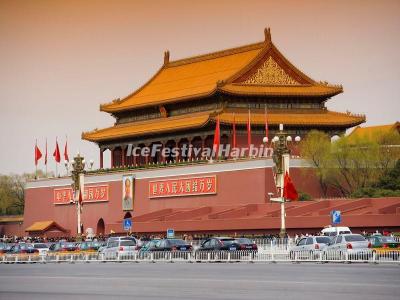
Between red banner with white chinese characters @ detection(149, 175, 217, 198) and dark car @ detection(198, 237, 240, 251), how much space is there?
28566mm

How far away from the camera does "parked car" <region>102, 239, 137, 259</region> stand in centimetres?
5316

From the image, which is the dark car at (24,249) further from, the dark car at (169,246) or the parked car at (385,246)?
the parked car at (385,246)

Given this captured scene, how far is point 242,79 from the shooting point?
85.3 m

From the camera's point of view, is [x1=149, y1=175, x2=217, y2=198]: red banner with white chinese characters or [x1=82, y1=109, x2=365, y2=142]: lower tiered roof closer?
[x1=149, y1=175, x2=217, y2=198]: red banner with white chinese characters

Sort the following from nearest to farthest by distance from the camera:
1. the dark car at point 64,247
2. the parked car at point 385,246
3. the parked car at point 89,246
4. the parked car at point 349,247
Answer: the parked car at point 385,246
the parked car at point 349,247
the parked car at point 89,246
the dark car at point 64,247

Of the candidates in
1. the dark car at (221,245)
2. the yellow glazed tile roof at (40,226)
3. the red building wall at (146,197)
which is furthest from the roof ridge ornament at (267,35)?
the dark car at (221,245)

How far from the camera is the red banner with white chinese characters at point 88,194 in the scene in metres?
90.6

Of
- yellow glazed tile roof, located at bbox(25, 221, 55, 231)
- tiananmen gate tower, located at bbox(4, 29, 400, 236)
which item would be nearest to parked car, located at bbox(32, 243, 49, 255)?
tiananmen gate tower, located at bbox(4, 29, 400, 236)

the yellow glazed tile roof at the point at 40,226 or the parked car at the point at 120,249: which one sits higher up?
the yellow glazed tile roof at the point at 40,226

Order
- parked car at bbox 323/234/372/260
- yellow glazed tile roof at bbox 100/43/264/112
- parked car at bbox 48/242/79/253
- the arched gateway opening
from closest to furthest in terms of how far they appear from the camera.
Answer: parked car at bbox 323/234/372/260 < parked car at bbox 48/242/79/253 < yellow glazed tile roof at bbox 100/43/264/112 < the arched gateway opening

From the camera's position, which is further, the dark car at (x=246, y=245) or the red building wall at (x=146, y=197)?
the red building wall at (x=146, y=197)

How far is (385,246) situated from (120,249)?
48.0 feet

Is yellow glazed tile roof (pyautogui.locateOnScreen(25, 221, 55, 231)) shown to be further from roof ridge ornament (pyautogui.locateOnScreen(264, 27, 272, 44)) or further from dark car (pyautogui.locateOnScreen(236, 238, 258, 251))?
dark car (pyautogui.locateOnScreen(236, 238, 258, 251))

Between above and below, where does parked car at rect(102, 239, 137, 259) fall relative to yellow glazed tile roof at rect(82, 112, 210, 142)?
below
